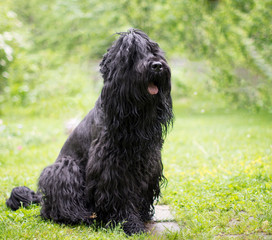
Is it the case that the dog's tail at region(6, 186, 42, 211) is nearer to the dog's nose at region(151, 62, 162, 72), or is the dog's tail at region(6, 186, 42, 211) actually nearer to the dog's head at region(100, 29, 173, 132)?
the dog's head at region(100, 29, 173, 132)

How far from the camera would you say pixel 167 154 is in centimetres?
721

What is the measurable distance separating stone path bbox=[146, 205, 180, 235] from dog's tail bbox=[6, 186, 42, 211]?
1.49m

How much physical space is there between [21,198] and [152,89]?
228 cm

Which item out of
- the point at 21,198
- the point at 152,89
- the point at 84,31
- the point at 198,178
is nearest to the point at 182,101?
the point at 84,31

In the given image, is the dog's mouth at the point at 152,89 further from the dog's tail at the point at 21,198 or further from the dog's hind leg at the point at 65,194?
the dog's tail at the point at 21,198

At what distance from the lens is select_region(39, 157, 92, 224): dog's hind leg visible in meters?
3.70

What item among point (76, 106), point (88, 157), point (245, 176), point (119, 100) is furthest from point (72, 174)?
point (76, 106)

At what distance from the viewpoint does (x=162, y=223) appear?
12.5 feet

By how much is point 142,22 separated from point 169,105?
1178cm

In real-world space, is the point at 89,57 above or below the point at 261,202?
above

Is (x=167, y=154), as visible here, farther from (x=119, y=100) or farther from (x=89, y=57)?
(x=89, y=57)

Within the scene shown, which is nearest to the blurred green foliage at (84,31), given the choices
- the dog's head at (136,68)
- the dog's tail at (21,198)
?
the dog's head at (136,68)

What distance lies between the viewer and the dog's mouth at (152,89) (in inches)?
125

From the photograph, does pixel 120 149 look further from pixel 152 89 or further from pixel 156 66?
pixel 156 66
